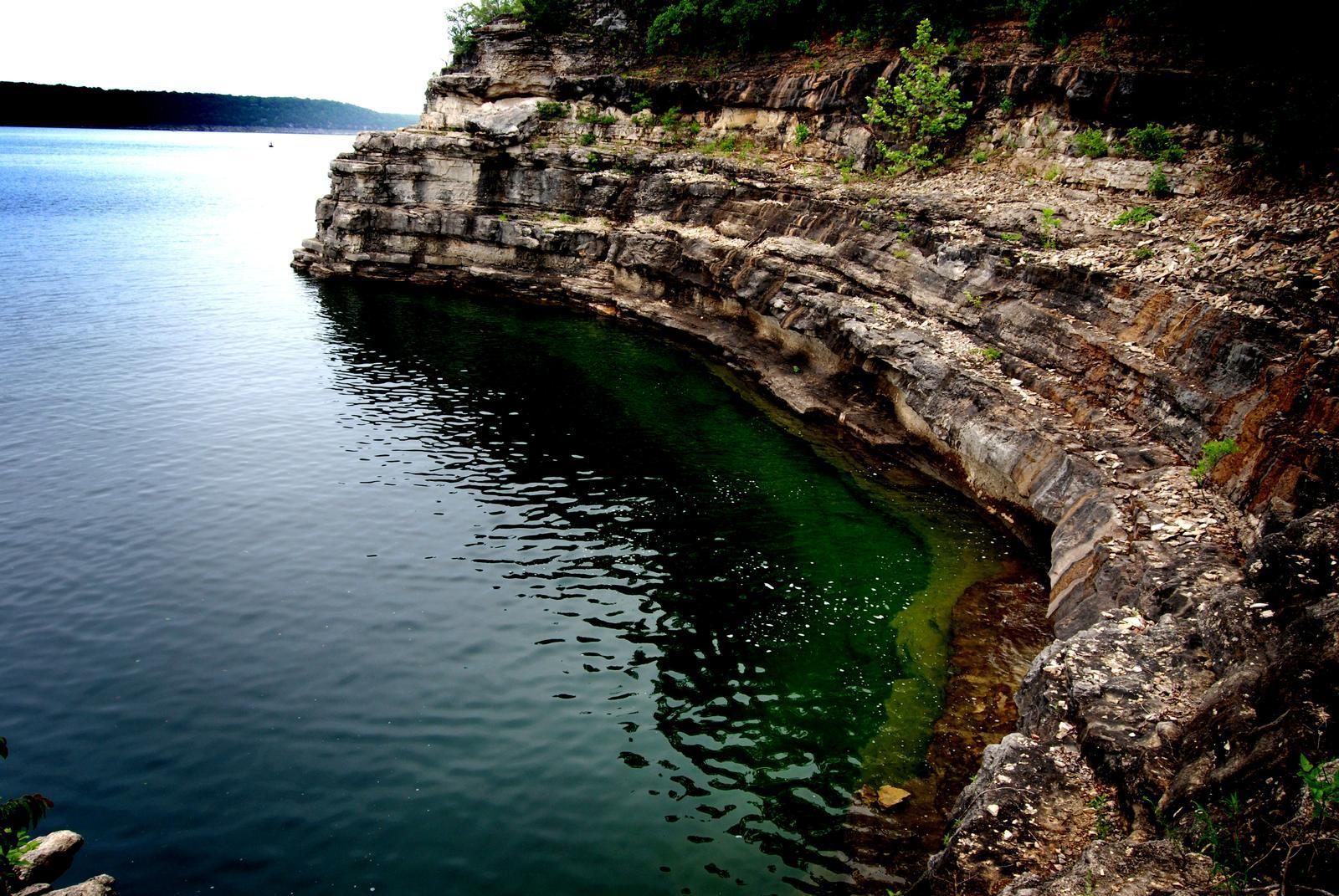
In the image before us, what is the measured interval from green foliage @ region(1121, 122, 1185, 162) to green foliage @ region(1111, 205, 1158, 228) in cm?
279

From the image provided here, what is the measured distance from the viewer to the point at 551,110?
50.2 meters

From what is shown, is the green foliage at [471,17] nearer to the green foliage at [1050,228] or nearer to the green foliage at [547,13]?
the green foliage at [547,13]

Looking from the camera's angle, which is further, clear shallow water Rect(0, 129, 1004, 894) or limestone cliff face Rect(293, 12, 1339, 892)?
clear shallow water Rect(0, 129, 1004, 894)

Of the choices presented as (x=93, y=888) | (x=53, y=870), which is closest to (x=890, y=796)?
(x=93, y=888)

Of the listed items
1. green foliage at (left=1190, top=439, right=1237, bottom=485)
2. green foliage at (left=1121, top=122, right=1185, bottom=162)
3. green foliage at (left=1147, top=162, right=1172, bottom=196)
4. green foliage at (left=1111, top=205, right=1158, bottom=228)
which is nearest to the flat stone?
green foliage at (left=1190, top=439, right=1237, bottom=485)

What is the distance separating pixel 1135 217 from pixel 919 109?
14839 mm

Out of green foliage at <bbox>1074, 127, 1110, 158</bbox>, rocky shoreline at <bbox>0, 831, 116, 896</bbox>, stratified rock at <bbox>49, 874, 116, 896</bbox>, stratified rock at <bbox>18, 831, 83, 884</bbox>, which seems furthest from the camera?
green foliage at <bbox>1074, 127, 1110, 158</bbox>

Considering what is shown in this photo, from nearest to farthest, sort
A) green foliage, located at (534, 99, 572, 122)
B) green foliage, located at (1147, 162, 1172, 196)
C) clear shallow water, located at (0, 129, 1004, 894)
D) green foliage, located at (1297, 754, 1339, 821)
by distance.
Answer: green foliage, located at (1297, 754, 1339, 821) < clear shallow water, located at (0, 129, 1004, 894) < green foliage, located at (1147, 162, 1172, 196) < green foliage, located at (534, 99, 572, 122)

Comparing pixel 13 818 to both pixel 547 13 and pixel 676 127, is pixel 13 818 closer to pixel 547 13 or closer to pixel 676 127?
pixel 676 127

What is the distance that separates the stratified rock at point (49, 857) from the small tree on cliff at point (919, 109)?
123ft

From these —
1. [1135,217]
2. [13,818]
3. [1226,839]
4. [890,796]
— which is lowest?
[890,796]

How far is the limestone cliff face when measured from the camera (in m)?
10.6

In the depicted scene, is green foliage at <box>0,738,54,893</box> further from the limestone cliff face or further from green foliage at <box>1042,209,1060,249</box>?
green foliage at <box>1042,209,1060,249</box>

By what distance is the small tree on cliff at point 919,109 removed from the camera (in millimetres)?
35250
